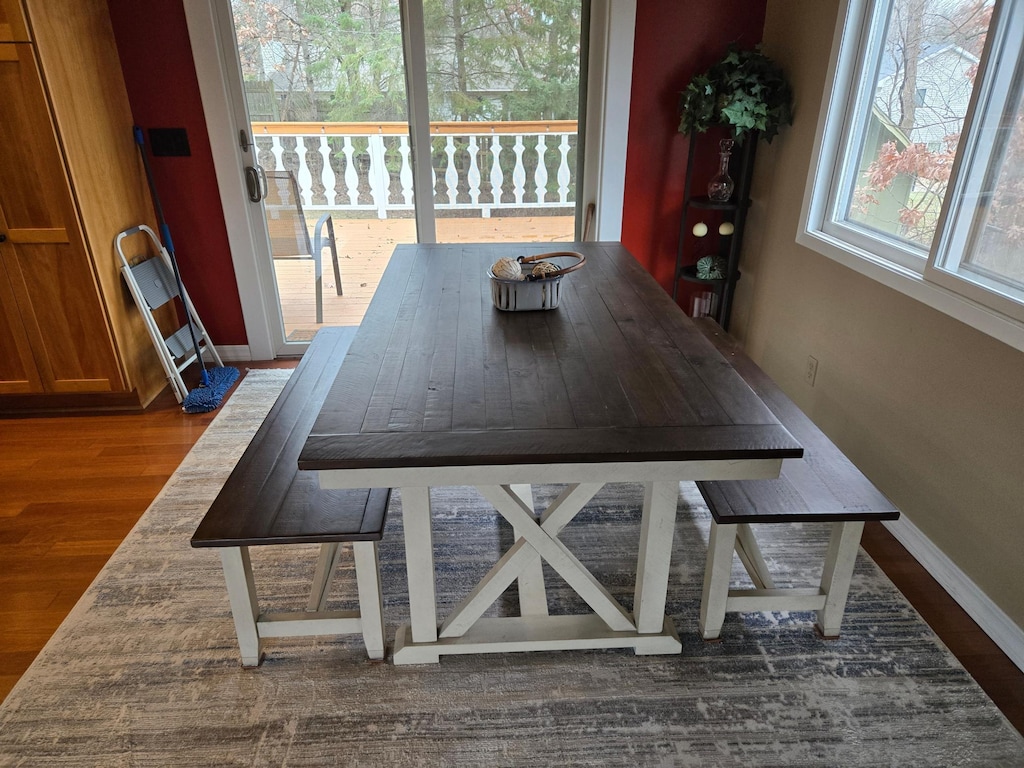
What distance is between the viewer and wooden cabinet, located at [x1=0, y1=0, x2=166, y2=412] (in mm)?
2592

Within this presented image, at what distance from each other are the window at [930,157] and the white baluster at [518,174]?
58.3 inches

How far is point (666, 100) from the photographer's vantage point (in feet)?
10.7

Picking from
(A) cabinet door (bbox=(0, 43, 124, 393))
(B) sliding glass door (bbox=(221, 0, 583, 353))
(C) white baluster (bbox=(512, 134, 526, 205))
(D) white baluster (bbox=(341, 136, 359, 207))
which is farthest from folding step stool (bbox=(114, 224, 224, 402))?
(C) white baluster (bbox=(512, 134, 526, 205))

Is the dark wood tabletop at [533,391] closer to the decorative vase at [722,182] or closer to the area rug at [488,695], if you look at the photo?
the area rug at [488,695]

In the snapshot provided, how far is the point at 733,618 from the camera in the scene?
1.91m

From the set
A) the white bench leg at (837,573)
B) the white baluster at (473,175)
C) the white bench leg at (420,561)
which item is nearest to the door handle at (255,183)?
the white baluster at (473,175)

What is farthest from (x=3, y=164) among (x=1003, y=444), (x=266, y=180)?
(x=1003, y=444)

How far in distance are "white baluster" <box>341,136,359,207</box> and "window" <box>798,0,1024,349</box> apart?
7.30ft

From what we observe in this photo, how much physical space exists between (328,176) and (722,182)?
79.8 inches

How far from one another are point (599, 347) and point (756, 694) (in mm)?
965

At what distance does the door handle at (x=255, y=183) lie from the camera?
332 cm

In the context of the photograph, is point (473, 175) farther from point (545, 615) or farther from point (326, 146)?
point (545, 615)

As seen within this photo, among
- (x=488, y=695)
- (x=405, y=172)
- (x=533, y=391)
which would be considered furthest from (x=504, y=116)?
(x=488, y=695)

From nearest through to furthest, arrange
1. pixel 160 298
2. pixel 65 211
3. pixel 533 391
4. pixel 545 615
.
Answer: pixel 533 391, pixel 545 615, pixel 65 211, pixel 160 298
